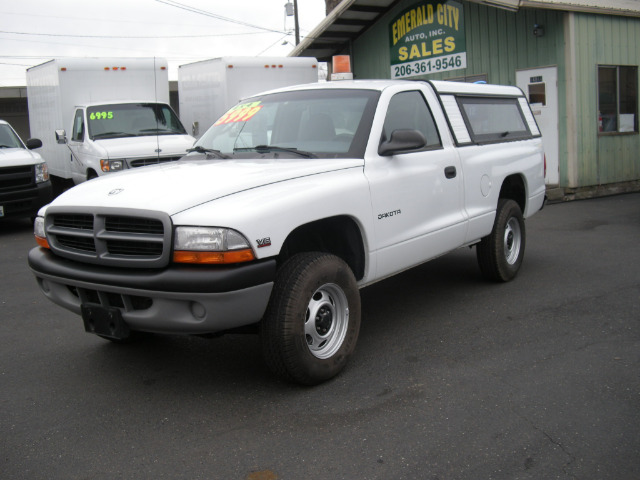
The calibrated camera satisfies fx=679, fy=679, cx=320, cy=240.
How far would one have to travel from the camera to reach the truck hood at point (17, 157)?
10.9 meters

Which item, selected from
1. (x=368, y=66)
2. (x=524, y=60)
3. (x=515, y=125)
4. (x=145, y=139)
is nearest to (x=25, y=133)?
(x=368, y=66)

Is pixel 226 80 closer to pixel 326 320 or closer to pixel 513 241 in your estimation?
pixel 513 241

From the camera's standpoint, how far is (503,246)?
6.45m

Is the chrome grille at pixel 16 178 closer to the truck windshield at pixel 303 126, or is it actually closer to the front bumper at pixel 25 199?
the front bumper at pixel 25 199

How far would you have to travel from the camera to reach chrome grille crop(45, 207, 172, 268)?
12.1 feet

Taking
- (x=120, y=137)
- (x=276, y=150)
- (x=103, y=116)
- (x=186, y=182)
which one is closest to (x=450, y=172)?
(x=276, y=150)

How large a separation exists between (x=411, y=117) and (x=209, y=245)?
2.35 metres

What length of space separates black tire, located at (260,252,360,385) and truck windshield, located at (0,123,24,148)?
9.53 metres

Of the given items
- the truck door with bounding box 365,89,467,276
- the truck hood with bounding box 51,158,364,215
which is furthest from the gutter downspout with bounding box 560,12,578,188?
the truck hood with bounding box 51,158,364,215

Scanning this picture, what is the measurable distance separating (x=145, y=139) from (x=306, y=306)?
8.67m

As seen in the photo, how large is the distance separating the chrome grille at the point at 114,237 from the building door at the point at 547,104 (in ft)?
35.3

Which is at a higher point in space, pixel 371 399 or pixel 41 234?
pixel 41 234

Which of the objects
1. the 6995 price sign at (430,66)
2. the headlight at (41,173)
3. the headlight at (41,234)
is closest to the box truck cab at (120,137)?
the headlight at (41,173)

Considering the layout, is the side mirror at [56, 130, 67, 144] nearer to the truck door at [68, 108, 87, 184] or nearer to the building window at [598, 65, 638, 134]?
the truck door at [68, 108, 87, 184]
